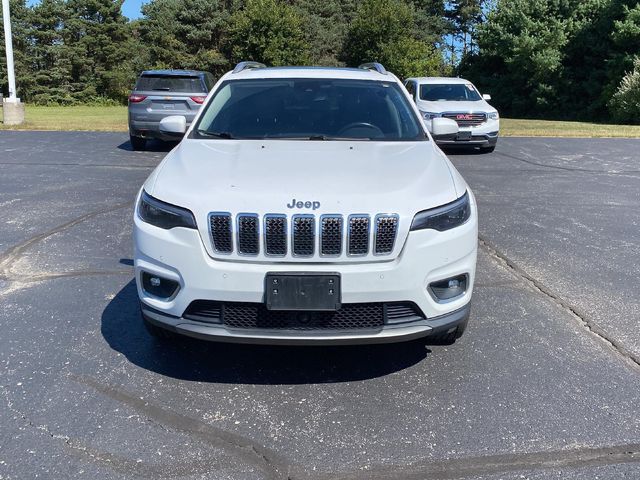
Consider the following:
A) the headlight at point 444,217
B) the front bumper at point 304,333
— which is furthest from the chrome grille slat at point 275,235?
the headlight at point 444,217

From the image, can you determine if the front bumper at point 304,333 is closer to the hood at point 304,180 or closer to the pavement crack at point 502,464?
the hood at point 304,180

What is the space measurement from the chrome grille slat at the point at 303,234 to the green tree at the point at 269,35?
136 ft

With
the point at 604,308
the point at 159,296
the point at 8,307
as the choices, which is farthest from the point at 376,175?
the point at 8,307

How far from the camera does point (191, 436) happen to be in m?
3.05

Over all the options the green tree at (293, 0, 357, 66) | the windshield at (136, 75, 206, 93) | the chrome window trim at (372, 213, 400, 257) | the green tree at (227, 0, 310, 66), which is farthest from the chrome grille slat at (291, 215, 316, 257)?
the green tree at (293, 0, 357, 66)

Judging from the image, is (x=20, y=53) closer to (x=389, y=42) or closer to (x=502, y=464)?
(x=389, y=42)

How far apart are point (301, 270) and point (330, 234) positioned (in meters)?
0.23

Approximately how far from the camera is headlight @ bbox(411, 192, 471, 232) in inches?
132

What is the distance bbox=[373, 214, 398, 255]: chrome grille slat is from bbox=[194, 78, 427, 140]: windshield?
1.42 m

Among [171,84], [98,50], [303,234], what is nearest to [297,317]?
[303,234]

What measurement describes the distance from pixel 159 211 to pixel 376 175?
1207mm

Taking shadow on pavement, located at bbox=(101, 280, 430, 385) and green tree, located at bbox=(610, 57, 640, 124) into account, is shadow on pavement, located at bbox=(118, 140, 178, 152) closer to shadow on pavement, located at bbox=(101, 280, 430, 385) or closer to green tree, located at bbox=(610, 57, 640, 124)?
shadow on pavement, located at bbox=(101, 280, 430, 385)

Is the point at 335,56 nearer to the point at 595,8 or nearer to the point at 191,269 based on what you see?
the point at 595,8

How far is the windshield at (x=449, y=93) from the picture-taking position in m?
15.6
